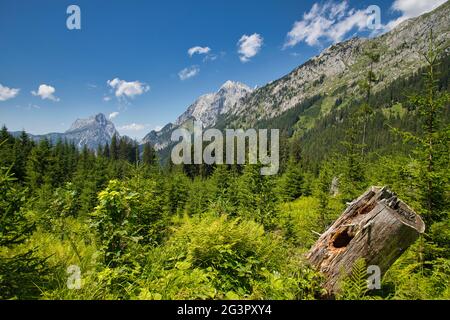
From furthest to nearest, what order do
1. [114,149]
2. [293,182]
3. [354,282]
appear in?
1. [114,149]
2. [293,182]
3. [354,282]

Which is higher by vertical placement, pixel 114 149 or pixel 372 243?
pixel 114 149

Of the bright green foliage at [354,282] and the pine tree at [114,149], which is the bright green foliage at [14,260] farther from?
the pine tree at [114,149]

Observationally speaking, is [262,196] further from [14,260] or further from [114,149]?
[114,149]

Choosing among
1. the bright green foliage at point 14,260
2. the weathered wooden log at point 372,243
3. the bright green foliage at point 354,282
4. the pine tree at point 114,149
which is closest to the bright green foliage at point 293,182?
the weathered wooden log at point 372,243

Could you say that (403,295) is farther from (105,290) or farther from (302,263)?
(105,290)

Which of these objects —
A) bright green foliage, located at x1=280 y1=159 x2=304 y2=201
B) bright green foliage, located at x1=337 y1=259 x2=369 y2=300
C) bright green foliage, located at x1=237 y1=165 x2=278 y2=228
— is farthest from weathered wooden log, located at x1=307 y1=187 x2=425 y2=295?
bright green foliage, located at x1=280 y1=159 x2=304 y2=201

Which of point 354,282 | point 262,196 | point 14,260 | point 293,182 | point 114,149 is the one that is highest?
point 114,149

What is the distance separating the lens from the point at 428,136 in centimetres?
749

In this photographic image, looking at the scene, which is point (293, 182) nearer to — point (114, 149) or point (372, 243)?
point (372, 243)

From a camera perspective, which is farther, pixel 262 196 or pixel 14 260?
pixel 262 196

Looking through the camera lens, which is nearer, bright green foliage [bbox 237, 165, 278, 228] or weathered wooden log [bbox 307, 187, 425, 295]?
weathered wooden log [bbox 307, 187, 425, 295]

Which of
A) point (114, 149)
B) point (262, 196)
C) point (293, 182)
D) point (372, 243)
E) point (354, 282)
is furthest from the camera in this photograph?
point (114, 149)

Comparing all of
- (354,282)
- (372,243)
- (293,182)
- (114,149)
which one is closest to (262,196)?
(372,243)

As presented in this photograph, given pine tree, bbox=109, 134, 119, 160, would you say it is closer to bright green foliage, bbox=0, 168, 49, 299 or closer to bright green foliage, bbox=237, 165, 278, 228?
bright green foliage, bbox=237, 165, 278, 228
